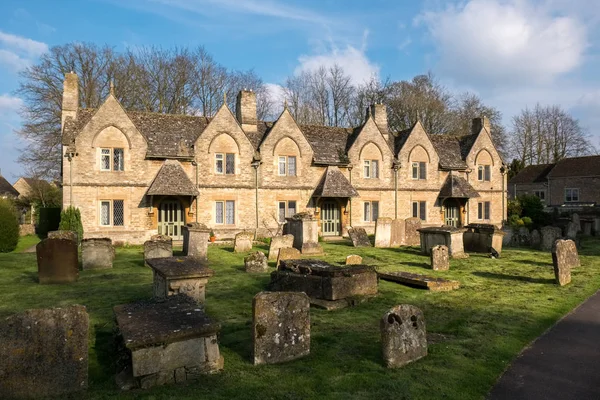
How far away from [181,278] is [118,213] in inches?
682

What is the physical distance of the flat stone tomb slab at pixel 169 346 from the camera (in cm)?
613

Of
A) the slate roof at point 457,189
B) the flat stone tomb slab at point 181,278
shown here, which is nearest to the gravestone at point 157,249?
the flat stone tomb slab at point 181,278

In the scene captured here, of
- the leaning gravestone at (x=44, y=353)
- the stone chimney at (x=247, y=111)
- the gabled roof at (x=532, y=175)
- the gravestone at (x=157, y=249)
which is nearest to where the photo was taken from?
the leaning gravestone at (x=44, y=353)

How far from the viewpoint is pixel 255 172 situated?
92.8ft

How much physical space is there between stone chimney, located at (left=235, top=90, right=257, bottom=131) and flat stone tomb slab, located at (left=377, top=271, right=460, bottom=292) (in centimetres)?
1832

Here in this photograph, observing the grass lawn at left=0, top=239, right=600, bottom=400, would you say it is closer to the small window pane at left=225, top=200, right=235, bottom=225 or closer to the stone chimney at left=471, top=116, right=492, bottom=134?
the small window pane at left=225, top=200, right=235, bottom=225

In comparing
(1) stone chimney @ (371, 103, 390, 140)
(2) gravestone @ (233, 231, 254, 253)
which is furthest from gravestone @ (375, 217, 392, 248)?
(1) stone chimney @ (371, 103, 390, 140)

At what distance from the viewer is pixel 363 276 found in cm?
1143

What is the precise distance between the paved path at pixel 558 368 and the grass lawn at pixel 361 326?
239 mm

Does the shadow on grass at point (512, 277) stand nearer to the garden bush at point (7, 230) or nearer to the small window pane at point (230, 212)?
the small window pane at point (230, 212)

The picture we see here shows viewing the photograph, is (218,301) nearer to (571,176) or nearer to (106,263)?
(106,263)

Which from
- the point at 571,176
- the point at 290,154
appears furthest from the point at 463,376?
the point at 571,176

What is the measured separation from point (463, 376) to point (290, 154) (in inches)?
931

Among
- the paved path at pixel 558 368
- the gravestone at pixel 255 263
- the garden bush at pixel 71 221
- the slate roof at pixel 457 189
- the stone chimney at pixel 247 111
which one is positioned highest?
the stone chimney at pixel 247 111
